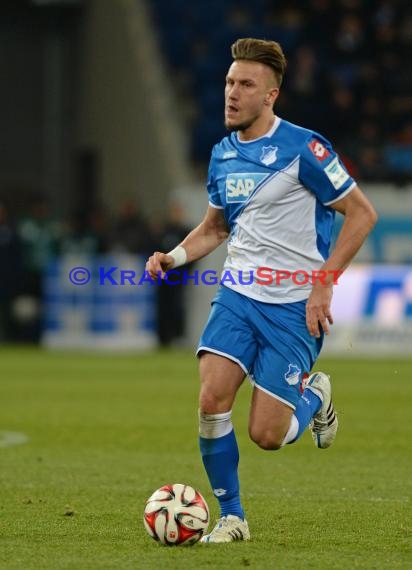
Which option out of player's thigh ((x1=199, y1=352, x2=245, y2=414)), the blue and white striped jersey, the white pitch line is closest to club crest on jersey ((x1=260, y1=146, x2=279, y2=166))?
the blue and white striped jersey

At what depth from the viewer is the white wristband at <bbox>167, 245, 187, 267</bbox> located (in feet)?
20.1

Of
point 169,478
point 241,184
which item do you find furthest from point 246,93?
point 169,478

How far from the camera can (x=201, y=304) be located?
19.5 m

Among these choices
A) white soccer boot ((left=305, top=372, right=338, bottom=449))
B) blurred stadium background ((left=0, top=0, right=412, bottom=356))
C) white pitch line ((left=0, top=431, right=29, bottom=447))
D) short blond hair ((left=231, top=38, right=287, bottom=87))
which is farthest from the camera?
blurred stadium background ((left=0, top=0, right=412, bottom=356))

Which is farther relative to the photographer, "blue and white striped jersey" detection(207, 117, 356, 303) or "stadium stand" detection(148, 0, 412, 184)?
"stadium stand" detection(148, 0, 412, 184)

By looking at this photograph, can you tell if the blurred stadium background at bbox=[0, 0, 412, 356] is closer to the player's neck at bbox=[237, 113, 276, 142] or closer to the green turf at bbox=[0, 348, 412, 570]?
the green turf at bbox=[0, 348, 412, 570]

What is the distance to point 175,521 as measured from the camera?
5.68 metres

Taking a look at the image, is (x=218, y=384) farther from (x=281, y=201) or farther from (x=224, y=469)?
(x=281, y=201)

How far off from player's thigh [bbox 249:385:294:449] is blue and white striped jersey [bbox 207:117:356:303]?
0.43 meters

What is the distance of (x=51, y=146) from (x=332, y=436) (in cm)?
2013

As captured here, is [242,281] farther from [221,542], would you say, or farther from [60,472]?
[60,472]

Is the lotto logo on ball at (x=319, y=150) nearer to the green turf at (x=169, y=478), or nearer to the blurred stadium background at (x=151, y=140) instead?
the green turf at (x=169, y=478)

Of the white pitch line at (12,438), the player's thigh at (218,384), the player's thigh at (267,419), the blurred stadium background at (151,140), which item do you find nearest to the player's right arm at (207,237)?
the player's thigh at (218,384)

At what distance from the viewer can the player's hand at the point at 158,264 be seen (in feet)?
19.5
